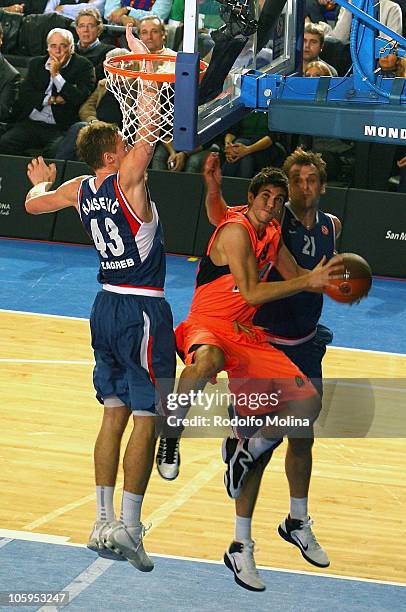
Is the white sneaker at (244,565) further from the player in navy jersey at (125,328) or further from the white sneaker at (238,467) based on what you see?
the player in navy jersey at (125,328)

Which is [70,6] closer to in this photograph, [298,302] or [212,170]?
[212,170]

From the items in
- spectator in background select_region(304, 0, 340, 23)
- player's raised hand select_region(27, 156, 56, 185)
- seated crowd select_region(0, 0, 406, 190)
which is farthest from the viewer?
spectator in background select_region(304, 0, 340, 23)

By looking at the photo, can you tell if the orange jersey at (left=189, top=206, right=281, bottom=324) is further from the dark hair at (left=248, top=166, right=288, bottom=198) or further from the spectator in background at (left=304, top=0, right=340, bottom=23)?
the spectator in background at (left=304, top=0, right=340, bottom=23)

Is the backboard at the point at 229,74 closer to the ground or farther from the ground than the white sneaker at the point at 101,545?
farther from the ground

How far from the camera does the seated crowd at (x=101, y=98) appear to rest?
558 inches

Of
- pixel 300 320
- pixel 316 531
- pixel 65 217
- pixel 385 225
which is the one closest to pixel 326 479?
pixel 316 531

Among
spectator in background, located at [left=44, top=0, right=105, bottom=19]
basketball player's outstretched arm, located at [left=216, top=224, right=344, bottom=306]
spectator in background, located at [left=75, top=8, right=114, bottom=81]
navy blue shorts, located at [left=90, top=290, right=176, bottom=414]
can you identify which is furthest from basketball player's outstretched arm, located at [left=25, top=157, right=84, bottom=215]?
spectator in background, located at [left=44, top=0, right=105, bottom=19]

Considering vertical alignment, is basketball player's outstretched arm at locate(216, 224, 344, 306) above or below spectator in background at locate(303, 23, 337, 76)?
below

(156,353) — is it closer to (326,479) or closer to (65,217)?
(326,479)

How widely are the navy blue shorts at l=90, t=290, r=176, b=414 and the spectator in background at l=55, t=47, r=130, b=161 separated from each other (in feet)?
25.5

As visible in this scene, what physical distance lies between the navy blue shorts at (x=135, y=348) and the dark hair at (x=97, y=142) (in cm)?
78

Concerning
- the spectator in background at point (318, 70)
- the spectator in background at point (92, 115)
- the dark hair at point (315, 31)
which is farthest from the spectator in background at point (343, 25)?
the spectator in background at point (92, 115)

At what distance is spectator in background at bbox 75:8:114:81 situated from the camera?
1546cm

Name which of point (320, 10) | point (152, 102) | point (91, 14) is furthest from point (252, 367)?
point (91, 14)
